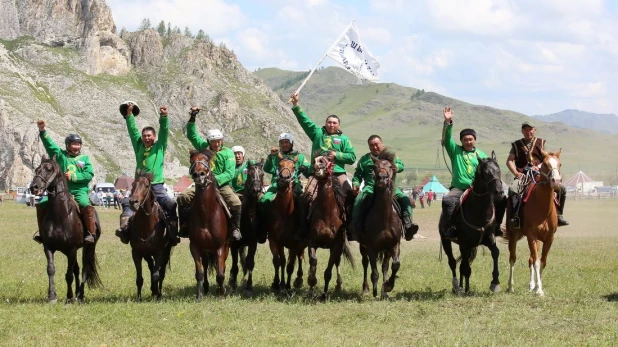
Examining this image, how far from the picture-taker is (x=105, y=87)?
146m

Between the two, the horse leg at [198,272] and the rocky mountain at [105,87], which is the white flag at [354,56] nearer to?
the horse leg at [198,272]

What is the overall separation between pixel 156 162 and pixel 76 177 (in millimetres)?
1569

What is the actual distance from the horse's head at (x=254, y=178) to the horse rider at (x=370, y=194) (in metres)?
1.92

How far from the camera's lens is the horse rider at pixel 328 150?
1465 cm

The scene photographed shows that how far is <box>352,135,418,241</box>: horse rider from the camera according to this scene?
1421 cm

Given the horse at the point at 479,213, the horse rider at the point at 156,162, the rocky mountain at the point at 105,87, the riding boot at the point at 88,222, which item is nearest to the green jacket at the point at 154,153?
the horse rider at the point at 156,162

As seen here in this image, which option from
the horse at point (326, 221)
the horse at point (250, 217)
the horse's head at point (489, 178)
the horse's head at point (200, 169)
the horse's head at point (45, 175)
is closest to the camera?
the horse's head at point (45, 175)

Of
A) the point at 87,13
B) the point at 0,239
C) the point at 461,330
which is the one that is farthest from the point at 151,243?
the point at 87,13

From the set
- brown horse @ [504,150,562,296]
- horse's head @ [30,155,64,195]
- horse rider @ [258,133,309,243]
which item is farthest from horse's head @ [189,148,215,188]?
brown horse @ [504,150,562,296]

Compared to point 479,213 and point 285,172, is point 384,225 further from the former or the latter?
point 285,172

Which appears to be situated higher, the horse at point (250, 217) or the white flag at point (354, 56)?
the white flag at point (354, 56)

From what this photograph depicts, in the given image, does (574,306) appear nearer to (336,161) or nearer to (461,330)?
(461,330)

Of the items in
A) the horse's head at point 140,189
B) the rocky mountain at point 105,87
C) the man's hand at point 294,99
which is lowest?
the horse's head at point 140,189

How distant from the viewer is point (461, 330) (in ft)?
34.8
